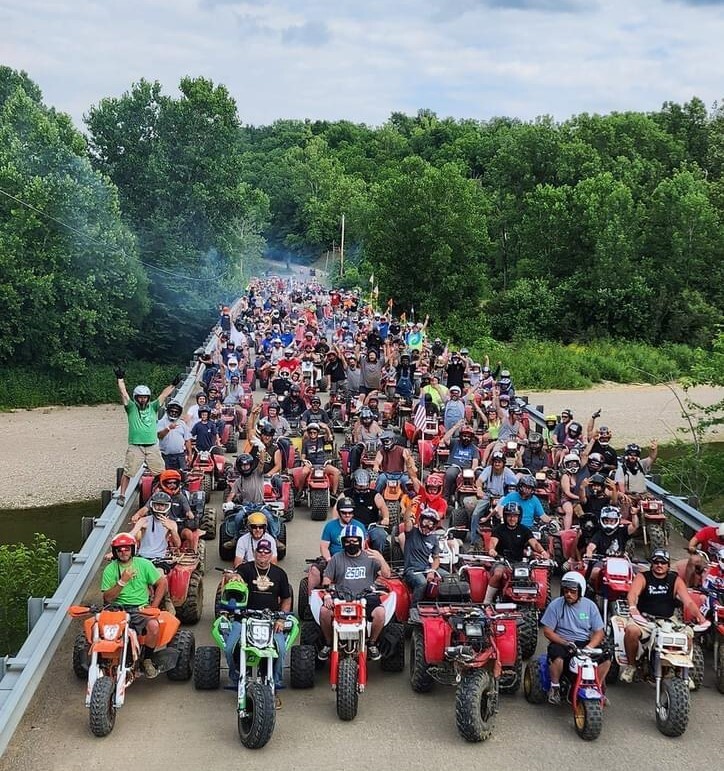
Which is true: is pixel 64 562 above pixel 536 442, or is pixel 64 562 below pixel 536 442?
below

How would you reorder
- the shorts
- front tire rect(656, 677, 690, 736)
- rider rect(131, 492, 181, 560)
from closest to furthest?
front tire rect(656, 677, 690, 736)
rider rect(131, 492, 181, 560)
the shorts

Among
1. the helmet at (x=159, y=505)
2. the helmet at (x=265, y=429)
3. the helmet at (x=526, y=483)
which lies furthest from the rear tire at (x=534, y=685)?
the helmet at (x=265, y=429)

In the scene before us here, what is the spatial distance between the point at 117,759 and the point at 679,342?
52.2 m

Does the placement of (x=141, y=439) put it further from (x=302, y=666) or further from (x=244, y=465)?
(x=302, y=666)

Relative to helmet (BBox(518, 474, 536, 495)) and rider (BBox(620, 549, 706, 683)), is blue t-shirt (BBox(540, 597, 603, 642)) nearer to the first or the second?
rider (BBox(620, 549, 706, 683))

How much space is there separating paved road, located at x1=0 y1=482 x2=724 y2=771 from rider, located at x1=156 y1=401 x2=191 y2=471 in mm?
6134

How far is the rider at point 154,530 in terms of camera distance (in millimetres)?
11344

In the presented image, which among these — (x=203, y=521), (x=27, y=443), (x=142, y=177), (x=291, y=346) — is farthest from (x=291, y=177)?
(x=203, y=521)

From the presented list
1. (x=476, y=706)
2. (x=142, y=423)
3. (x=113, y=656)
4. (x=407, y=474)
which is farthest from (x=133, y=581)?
(x=407, y=474)

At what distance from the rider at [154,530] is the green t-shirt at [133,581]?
4.33 feet

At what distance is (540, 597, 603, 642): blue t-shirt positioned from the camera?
31.3ft

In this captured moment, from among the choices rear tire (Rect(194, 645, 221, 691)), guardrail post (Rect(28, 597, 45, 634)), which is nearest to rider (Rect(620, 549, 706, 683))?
rear tire (Rect(194, 645, 221, 691))

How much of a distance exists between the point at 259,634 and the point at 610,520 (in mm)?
4527

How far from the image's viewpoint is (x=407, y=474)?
587 inches
